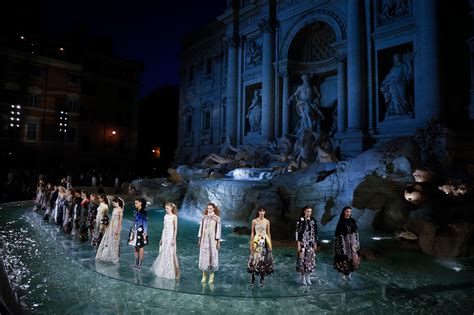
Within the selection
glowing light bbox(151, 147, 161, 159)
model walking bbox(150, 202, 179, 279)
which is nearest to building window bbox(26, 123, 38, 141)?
glowing light bbox(151, 147, 161, 159)

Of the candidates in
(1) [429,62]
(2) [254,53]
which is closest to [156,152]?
(2) [254,53]

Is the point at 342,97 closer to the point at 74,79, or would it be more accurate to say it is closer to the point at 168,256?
the point at 168,256

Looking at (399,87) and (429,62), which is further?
(399,87)

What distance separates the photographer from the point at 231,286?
5676 millimetres

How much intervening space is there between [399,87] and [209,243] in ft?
46.3

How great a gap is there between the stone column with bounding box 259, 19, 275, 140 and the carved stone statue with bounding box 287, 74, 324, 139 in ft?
6.19

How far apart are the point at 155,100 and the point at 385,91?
3738cm

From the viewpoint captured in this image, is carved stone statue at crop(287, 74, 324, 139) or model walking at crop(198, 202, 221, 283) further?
carved stone statue at crop(287, 74, 324, 139)

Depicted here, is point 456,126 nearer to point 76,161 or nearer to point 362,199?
point 362,199

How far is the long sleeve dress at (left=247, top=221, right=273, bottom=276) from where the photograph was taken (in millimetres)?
5656

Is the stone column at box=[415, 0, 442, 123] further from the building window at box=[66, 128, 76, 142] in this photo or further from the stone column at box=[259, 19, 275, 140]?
the building window at box=[66, 128, 76, 142]

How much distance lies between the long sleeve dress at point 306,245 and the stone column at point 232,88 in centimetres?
1865

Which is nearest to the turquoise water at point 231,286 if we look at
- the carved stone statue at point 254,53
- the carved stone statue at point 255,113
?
the carved stone statue at point 255,113

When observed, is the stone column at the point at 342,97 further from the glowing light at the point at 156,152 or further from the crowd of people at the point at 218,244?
the glowing light at the point at 156,152
